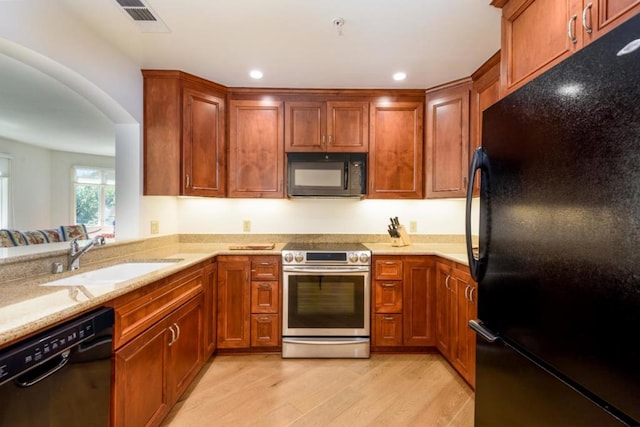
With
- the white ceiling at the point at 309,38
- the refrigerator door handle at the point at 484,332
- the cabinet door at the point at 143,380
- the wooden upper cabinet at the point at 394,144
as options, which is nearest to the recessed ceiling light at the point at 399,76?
the white ceiling at the point at 309,38

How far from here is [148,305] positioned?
146cm

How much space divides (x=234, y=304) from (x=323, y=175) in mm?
1417

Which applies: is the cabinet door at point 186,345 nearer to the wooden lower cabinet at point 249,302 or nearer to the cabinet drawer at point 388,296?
the wooden lower cabinet at point 249,302

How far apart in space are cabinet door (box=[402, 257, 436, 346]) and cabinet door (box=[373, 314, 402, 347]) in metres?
0.05

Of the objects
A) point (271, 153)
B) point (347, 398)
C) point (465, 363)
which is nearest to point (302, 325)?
point (347, 398)

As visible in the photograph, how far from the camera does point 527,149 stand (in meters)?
0.92

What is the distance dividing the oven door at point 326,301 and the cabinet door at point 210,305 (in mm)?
594

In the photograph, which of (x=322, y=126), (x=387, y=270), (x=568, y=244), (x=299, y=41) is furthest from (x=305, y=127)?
(x=568, y=244)

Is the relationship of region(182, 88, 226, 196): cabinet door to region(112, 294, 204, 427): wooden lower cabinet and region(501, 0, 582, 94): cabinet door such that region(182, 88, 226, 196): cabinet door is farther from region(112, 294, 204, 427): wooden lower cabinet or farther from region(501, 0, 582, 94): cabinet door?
region(501, 0, 582, 94): cabinet door

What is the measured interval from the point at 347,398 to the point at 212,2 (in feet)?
8.58

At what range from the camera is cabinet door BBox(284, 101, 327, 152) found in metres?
2.71

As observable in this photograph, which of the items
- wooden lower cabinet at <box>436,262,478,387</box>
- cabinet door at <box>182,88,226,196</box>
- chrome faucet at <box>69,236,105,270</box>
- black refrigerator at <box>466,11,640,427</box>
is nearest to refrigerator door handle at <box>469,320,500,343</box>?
black refrigerator at <box>466,11,640,427</box>

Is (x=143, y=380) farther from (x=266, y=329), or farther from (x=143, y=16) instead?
(x=143, y=16)

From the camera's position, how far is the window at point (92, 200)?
5.00 metres
